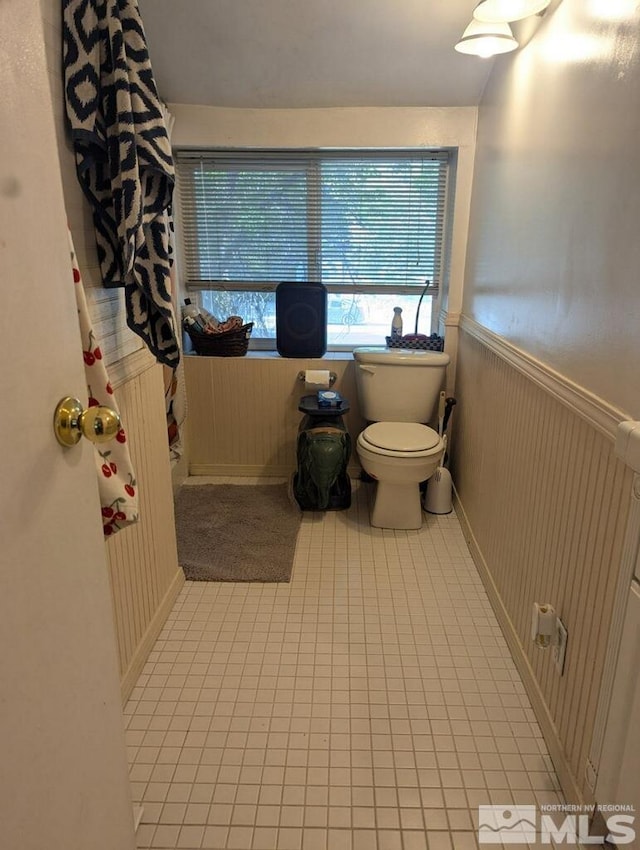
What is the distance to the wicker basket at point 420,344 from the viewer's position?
3049 mm

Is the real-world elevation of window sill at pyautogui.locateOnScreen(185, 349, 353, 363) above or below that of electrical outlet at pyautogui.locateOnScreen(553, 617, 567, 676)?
above

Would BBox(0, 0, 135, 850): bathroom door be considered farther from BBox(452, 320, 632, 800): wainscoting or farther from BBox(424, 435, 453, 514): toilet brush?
BBox(424, 435, 453, 514): toilet brush

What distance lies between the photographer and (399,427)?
2.74 m

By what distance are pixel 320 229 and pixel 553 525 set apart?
221 cm

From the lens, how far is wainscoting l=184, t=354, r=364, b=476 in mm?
3105

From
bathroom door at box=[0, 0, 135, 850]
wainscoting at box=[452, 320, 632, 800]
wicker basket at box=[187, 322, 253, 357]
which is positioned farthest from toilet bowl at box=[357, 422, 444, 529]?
bathroom door at box=[0, 0, 135, 850]

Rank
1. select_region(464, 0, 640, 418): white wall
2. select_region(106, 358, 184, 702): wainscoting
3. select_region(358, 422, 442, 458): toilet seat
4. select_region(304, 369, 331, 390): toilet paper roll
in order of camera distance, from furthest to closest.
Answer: select_region(304, 369, 331, 390): toilet paper roll < select_region(358, 422, 442, 458): toilet seat < select_region(106, 358, 184, 702): wainscoting < select_region(464, 0, 640, 418): white wall

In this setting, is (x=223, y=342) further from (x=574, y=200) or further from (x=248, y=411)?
(x=574, y=200)

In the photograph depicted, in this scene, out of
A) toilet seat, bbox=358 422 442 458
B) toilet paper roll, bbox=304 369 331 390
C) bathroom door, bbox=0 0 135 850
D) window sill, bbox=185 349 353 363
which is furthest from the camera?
A: window sill, bbox=185 349 353 363

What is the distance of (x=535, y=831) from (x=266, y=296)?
8.89ft

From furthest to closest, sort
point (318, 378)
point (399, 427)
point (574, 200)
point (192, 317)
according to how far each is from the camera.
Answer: point (192, 317), point (318, 378), point (399, 427), point (574, 200)

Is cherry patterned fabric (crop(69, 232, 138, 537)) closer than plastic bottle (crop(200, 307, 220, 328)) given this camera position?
Yes

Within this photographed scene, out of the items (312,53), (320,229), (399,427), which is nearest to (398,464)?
(399,427)

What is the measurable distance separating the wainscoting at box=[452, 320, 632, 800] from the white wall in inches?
4.5
